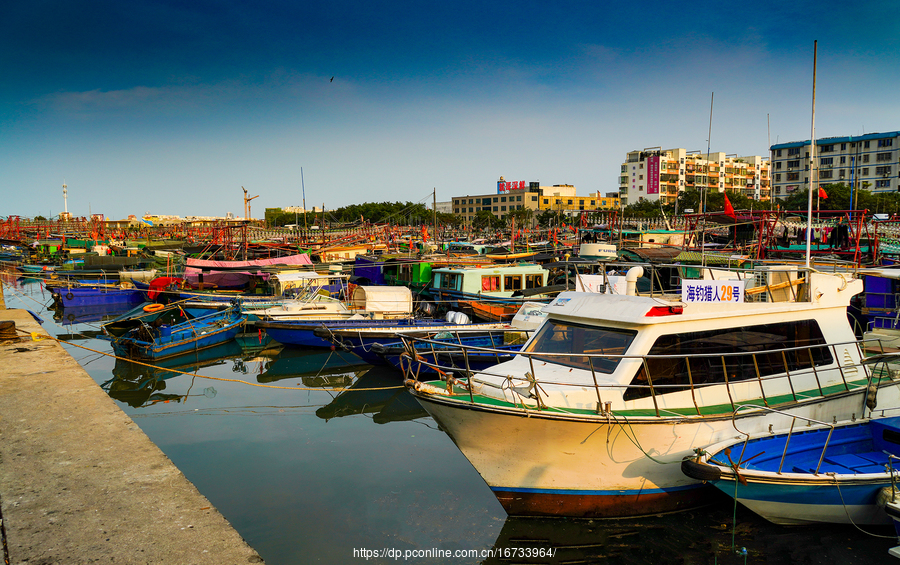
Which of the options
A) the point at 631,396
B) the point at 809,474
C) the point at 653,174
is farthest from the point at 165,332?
the point at 653,174

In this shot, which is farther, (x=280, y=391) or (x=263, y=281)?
(x=263, y=281)

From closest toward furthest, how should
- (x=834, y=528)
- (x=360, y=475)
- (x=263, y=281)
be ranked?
(x=834, y=528) → (x=360, y=475) → (x=263, y=281)

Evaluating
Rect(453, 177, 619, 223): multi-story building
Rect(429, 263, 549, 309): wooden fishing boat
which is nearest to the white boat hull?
Rect(429, 263, 549, 309): wooden fishing boat

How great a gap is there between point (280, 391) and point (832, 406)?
43.1 ft

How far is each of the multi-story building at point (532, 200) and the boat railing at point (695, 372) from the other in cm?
Answer: 11380

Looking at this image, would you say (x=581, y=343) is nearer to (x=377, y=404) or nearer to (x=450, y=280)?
(x=377, y=404)

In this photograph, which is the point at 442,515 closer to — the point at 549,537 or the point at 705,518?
the point at 549,537

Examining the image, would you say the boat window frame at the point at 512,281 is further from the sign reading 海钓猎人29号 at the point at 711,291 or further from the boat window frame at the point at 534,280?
the sign reading 海钓猎人29号 at the point at 711,291

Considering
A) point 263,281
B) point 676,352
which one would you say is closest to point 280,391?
point 676,352

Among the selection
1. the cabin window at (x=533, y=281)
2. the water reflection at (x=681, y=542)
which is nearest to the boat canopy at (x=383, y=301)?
the cabin window at (x=533, y=281)

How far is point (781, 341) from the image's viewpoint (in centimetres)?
906

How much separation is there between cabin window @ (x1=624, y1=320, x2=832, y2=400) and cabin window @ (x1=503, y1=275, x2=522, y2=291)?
14.0 meters

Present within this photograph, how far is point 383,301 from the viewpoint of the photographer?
21.8 metres

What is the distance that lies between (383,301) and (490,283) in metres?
4.49
